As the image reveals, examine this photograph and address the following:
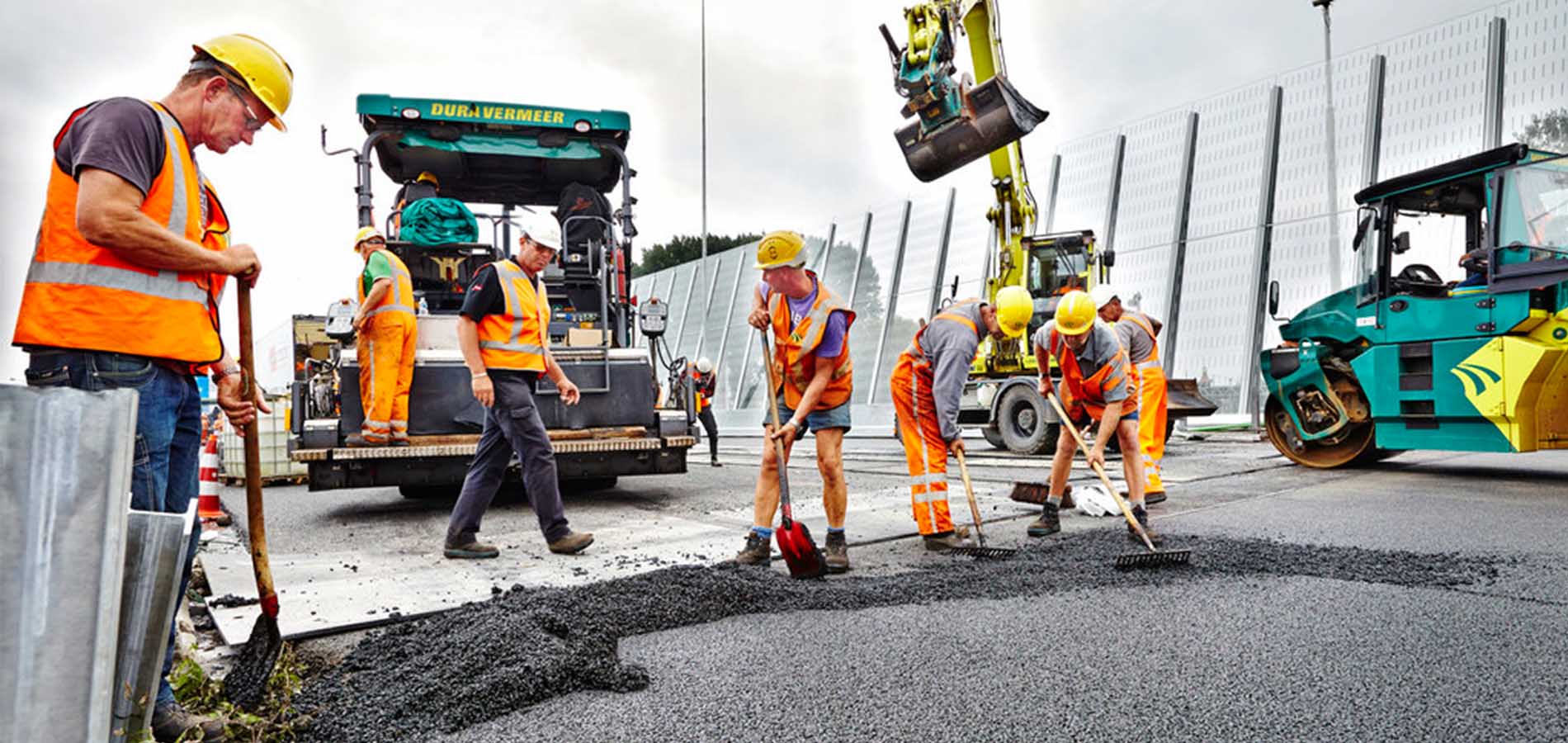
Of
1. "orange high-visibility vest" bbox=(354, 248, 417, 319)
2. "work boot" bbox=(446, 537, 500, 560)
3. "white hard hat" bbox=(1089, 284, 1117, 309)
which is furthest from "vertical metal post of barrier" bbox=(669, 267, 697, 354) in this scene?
"work boot" bbox=(446, 537, 500, 560)

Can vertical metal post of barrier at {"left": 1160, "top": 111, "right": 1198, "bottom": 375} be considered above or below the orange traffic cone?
above

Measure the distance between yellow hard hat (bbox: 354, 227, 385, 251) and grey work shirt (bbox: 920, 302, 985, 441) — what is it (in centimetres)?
394

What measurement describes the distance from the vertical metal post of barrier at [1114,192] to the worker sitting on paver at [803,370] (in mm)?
13379

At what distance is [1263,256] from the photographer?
13.9 metres

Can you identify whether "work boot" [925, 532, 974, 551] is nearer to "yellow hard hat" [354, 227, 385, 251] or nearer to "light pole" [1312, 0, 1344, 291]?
"yellow hard hat" [354, 227, 385, 251]

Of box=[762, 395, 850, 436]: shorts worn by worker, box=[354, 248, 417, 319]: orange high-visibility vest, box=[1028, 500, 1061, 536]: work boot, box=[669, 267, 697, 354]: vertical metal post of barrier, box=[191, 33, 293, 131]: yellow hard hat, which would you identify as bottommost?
box=[1028, 500, 1061, 536]: work boot

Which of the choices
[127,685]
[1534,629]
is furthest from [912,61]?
[127,685]

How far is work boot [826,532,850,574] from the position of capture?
392 centimetres

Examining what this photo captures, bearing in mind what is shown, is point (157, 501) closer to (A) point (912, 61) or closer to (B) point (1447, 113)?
(A) point (912, 61)

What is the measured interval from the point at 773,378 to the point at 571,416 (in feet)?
7.38

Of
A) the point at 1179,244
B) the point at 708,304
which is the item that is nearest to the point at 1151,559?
the point at 1179,244

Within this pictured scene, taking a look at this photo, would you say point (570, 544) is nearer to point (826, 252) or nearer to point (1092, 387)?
point (1092, 387)

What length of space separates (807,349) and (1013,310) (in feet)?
5.69

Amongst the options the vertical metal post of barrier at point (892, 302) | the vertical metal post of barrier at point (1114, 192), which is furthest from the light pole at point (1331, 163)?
the vertical metal post of barrier at point (892, 302)
